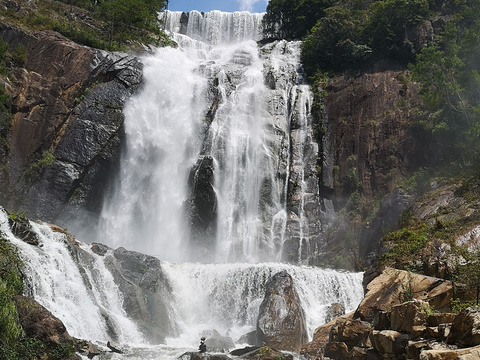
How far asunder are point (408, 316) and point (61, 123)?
28.2 metres

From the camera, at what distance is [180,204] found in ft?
107

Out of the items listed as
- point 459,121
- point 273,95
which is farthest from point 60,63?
point 459,121

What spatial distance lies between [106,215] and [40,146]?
6.45 metres

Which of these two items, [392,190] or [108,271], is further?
[392,190]

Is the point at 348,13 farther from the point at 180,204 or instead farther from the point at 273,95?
the point at 180,204

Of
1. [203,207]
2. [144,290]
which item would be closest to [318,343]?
[144,290]

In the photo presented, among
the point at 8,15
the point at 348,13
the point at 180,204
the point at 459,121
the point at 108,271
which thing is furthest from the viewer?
the point at 348,13

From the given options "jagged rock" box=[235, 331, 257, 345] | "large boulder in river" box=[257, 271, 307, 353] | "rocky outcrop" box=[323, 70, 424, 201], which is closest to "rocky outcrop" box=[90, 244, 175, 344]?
"jagged rock" box=[235, 331, 257, 345]

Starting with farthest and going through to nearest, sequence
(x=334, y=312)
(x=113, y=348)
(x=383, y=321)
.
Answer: (x=334, y=312) → (x=113, y=348) → (x=383, y=321)

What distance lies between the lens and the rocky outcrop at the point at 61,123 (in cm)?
2992

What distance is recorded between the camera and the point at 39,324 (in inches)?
536

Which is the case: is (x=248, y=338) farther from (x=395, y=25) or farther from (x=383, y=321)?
(x=395, y=25)

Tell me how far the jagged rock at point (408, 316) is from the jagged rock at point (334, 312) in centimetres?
900

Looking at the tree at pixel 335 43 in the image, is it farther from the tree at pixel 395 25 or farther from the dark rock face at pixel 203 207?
the dark rock face at pixel 203 207
